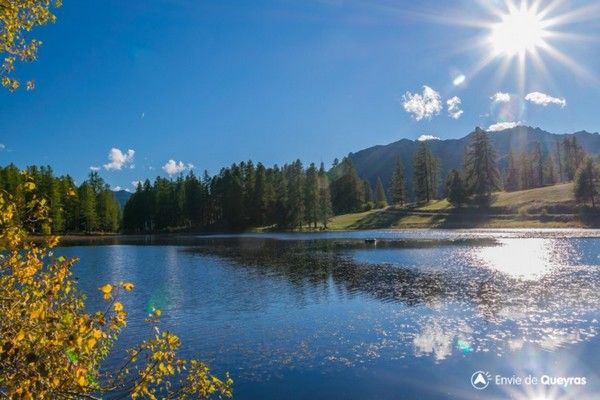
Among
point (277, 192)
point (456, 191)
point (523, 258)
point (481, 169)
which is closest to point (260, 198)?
point (277, 192)

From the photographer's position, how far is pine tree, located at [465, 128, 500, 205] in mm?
124562

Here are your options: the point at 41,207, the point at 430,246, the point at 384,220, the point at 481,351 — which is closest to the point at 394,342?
the point at 481,351

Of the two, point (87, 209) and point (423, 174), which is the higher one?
point (423, 174)

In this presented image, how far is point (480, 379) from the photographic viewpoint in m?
16.9

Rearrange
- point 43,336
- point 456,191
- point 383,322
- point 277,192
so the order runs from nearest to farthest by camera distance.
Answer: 1. point 43,336
2. point 383,322
3. point 456,191
4. point 277,192

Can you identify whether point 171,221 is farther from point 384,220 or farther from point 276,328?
point 276,328

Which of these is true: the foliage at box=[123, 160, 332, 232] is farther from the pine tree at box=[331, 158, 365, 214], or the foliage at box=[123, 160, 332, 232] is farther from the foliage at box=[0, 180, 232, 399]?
the foliage at box=[0, 180, 232, 399]

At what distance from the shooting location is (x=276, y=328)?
2505cm

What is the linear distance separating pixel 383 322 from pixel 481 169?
111 m

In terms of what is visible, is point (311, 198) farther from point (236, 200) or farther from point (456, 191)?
point (456, 191)

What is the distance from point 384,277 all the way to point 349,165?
5021 inches

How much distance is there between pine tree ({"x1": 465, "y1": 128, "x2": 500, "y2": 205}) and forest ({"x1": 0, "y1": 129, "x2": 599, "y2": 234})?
256 millimetres

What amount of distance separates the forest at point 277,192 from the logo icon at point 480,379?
3906 inches

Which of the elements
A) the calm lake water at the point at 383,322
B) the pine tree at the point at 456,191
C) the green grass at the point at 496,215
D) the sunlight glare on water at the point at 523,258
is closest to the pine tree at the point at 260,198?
the green grass at the point at 496,215
